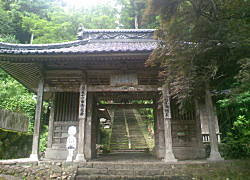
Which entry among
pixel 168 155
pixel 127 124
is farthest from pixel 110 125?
pixel 168 155

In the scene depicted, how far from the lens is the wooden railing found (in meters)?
9.40

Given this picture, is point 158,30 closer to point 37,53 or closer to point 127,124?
point 37,53

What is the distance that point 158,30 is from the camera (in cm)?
512

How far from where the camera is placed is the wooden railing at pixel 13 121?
9405 mm

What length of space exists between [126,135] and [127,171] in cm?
1141

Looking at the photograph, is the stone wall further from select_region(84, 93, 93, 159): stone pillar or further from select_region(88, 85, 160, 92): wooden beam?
select_region(88, 85, 160, 92): wooden beam

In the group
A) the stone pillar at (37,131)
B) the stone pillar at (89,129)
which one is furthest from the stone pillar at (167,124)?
the stone pillar at (37,131)

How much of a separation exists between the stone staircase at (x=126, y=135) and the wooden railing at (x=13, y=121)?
6837 mm

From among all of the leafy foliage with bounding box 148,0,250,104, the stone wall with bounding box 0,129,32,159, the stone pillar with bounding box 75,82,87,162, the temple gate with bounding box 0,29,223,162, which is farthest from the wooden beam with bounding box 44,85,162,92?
the stone wall with bounding box 0,129,32,159

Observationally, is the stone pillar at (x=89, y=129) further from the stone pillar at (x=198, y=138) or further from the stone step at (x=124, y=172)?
the stone pillar at (x=198, y=138)

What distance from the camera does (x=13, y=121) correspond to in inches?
411

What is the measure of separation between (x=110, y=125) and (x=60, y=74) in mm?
13334

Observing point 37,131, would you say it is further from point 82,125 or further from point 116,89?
point 116,89

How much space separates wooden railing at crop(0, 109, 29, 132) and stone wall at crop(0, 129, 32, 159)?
400mm
